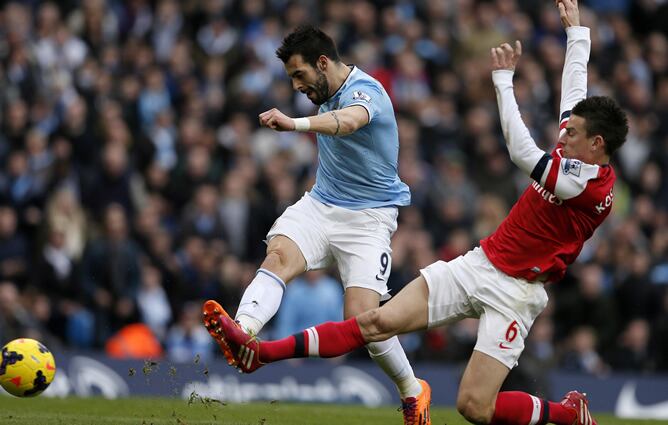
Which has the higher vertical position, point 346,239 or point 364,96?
point 364,96

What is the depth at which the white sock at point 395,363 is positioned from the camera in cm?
980

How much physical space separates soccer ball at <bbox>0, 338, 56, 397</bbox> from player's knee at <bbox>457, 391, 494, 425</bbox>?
3158 millimetres

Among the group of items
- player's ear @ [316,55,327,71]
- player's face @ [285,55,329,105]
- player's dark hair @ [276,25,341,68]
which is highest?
player's dark hair @ [276,25,341,68]

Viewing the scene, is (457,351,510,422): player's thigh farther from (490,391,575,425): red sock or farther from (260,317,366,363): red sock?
(260,317,366,363): red sock

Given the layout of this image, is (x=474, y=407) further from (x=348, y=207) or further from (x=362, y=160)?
(x=362, y=160)

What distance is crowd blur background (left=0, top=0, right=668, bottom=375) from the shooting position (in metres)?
15.5

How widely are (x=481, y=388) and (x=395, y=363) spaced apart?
3.87 ft

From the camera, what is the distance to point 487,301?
9031 mm

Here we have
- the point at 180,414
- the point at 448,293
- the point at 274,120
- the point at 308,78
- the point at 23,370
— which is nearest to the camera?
the point at 274,120

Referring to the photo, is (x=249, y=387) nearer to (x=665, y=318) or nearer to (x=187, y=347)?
(x=187, y=347)

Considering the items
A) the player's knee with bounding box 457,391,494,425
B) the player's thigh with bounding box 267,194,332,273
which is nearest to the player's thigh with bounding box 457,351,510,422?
the player's knee with bounding box 457,391,494,425

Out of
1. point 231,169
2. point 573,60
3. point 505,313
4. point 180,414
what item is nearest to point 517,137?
point 573,60

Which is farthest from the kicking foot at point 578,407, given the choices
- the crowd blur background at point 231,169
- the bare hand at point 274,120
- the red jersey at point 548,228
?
the crowd blur background at point 231,169

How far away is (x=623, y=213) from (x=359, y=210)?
10.0 m
